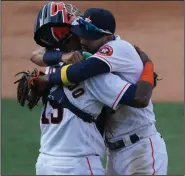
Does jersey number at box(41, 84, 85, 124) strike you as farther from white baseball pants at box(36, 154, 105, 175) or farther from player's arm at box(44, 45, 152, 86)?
white baseball pants at box(36, 154, 105, 175)

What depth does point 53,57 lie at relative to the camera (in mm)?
A: 4289

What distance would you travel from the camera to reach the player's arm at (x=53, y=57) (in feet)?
13.6

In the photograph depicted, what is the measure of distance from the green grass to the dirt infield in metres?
1.55

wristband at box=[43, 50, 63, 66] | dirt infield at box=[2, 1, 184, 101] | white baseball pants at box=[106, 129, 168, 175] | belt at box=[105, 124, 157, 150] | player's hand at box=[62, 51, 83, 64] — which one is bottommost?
dirt infield at box=[2, 1, 184, 101]

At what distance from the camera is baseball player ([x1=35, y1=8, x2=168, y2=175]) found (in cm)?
402

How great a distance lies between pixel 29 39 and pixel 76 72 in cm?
1336

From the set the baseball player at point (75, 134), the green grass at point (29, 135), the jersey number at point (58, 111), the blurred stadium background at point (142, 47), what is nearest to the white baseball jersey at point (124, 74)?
the baseball player at point (75, 134)

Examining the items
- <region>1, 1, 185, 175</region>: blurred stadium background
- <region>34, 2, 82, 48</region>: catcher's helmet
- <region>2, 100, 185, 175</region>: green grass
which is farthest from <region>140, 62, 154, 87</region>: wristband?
<region>1, 1, 185, 175</region>: blurred stadium background

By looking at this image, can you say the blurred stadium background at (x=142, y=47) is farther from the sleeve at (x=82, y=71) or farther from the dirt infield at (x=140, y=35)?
the sleeve at (x=82, y=71)

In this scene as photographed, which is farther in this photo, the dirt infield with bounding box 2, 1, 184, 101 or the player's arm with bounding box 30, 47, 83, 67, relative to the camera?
the dirt infield with bounding box 2, 1, 184, 101

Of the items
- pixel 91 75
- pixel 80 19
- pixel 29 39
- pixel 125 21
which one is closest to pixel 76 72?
pixel 91 75

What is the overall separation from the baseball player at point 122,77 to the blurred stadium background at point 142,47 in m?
3.17

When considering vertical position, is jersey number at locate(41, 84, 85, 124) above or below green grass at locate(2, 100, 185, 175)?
above

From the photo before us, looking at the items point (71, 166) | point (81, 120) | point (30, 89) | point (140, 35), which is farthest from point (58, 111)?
point (140, 35)
